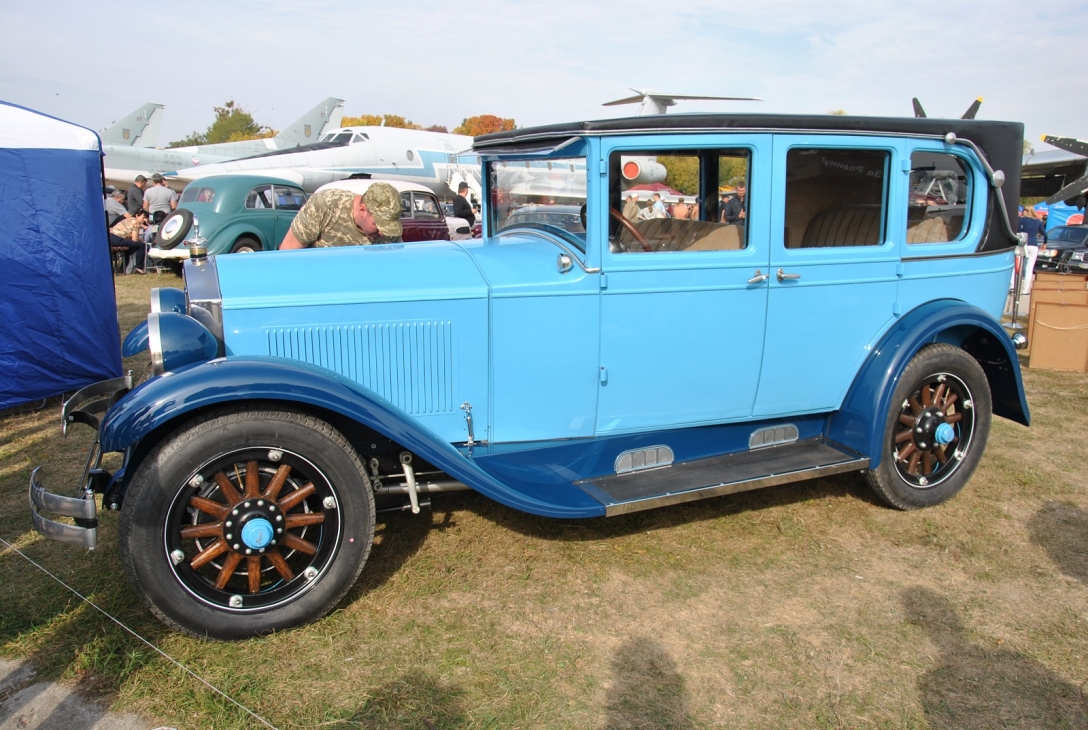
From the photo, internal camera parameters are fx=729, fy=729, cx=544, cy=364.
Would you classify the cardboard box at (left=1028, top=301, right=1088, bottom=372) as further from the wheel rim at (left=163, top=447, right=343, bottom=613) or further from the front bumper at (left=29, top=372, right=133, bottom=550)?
the front bumper at (left=29, top=372, right=133, bottom=550)

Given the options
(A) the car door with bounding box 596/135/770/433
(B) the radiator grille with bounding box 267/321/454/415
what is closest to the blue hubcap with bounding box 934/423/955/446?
(A) the car door with bounding box 596/135/770/433

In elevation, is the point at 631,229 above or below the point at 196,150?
below

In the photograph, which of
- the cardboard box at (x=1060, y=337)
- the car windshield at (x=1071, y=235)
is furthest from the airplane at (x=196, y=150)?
the car windshield at (x=1071, y=235)

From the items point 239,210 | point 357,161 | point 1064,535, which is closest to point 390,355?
point 1064,535

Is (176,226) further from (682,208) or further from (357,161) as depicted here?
(357,161)

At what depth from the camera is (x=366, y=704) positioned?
2.54 metres

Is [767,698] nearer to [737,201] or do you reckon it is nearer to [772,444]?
[772,444]

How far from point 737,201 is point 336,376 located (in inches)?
85.9

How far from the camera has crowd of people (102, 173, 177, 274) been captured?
14.4 meters

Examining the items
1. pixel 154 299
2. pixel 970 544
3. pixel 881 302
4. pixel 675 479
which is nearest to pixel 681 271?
pixel 675 479

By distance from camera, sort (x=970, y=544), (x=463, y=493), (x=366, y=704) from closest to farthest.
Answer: (x=366, y=704)
(x=970, y=544)
(x=463, y=493)

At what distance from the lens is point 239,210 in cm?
1291

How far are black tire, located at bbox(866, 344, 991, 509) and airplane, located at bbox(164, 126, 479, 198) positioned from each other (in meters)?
17.1

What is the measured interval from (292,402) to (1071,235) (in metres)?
17.2
